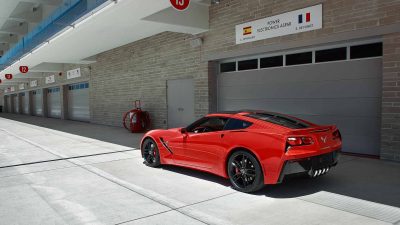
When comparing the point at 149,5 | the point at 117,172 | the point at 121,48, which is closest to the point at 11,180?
the point at 117,172

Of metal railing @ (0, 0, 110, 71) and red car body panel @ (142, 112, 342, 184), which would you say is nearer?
red car body panel @ (142, 112, 342, 184)

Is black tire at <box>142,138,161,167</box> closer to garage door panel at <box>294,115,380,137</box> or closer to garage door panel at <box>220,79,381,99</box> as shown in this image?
garage door panel at <box>220,79,381,99</box>

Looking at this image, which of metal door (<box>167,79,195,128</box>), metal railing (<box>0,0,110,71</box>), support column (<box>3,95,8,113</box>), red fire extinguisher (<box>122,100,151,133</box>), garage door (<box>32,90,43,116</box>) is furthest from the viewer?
support column (<box>3,95,8,113</box>)

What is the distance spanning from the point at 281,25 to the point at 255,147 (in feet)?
17.4

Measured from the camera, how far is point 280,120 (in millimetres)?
5453

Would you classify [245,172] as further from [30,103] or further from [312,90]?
[30,103]

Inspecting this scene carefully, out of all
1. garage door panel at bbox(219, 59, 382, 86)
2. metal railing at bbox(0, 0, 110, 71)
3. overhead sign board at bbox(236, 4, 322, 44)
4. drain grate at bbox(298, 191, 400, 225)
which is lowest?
drain grate at bbox(298, 191, 400, 225)

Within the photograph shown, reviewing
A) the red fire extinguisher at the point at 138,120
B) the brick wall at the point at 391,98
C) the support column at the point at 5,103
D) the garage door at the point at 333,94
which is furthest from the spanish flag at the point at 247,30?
the support column at the point at 5,103

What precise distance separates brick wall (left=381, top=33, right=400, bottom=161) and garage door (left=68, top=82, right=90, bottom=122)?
18555 millimetres

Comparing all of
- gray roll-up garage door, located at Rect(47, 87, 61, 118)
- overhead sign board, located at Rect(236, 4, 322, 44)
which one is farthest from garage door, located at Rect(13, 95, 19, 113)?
overhead sign board, located at Rect(236, 4, 322, 44)

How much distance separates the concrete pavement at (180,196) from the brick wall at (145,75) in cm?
575

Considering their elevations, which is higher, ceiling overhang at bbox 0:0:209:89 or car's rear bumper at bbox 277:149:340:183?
ceiling overhang at bbox 0:0:209:89

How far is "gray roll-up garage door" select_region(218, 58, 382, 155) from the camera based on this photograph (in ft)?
25.4

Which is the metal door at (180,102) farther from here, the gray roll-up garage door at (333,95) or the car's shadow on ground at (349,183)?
the car's shadow on ground at (349,183)
